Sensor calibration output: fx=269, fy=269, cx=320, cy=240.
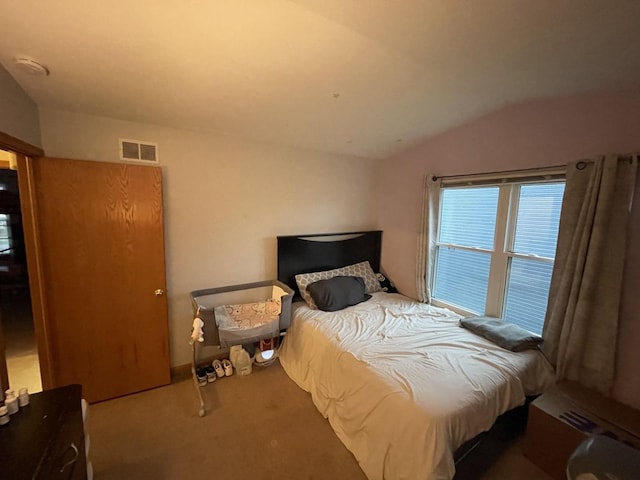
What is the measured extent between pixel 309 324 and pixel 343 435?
865 millimetres

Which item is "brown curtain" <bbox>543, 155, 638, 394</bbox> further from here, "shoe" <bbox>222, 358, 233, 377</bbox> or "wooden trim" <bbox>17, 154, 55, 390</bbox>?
"wooden trim" <bbox>17, 154, 55, 390</bbox>

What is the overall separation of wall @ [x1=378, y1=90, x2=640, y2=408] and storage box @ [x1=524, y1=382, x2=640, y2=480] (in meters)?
0.25

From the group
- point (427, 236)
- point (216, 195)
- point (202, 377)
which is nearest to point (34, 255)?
point (216, 195)

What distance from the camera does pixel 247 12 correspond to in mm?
1220

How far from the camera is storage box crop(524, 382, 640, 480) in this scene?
1.54 meters

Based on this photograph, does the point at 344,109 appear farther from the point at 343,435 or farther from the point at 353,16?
the point at 343,435

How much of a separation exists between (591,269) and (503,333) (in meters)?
0.72

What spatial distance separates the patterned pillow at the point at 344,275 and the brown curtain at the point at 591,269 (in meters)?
1.68

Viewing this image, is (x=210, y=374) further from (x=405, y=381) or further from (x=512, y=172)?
(x=512, y=172)

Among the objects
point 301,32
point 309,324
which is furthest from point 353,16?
point 309,324

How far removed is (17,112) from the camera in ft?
5.16

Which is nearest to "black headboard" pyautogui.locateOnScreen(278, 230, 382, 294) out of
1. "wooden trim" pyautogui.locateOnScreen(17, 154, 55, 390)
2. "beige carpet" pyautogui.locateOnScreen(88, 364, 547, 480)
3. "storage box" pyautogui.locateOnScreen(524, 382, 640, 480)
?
"beige carpet" pyautogui.locateOnScreen(88, 364, 547, 480)

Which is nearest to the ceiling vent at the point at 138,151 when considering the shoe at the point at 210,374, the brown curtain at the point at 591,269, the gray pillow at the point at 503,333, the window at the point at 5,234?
the shoe at the point at 210,374

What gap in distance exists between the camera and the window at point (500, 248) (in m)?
2.20
